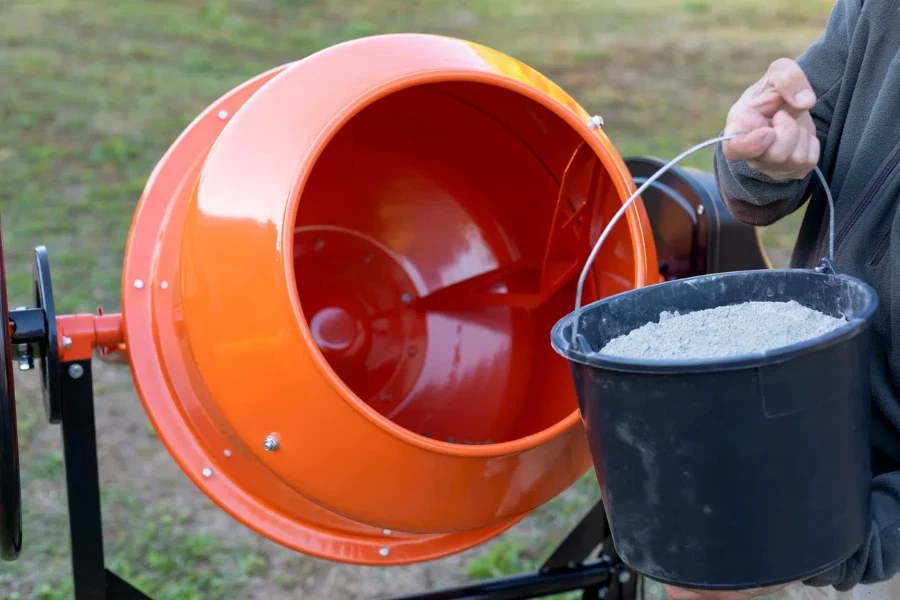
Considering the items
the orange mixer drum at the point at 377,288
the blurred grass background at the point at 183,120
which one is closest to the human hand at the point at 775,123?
the orange mixer drum at the point at 377,288

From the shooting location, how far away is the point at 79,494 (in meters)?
1.42

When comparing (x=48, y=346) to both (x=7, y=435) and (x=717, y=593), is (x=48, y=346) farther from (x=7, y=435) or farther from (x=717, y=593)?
(x=717, y=593)

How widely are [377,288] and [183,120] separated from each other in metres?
3.08

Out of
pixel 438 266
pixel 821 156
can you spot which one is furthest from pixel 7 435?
pixel 821 156

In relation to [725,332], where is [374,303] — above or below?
below

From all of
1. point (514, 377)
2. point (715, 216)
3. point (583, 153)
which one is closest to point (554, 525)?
point (514, 377)

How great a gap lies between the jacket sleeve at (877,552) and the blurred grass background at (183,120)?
4.47 feet

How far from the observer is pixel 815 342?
829 millimetres

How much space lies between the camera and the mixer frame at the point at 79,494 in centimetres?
120

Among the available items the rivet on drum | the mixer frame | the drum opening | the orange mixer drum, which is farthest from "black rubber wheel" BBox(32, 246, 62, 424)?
the drum opening

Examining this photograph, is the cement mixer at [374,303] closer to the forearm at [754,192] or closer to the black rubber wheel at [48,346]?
the black rubber wheel at [48,346]

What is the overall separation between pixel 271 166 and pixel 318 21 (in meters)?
4.78

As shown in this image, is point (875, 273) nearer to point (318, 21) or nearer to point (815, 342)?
point (815, 342)

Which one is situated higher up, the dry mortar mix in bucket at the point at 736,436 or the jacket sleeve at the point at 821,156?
the jacket sleeve at the point at 821,156
